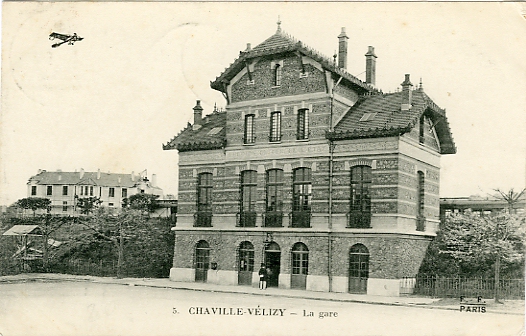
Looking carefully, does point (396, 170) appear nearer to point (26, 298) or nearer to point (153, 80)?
point (153, 80)

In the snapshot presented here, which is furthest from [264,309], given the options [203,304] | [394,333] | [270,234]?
[270,234]

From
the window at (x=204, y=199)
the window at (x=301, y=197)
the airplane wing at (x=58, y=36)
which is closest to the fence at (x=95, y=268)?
the window at (x=204, y=199)

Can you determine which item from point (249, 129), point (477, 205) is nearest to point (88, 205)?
point (249, 129)

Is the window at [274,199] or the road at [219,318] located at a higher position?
the window at [274,199]

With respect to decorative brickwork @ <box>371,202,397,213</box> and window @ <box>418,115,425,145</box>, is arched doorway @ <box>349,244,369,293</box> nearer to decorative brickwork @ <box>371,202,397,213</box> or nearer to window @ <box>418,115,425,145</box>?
decorative brickwork @ <box>371,202,397,213</box>

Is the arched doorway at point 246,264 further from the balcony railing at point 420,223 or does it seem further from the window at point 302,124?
the balcony railing at point 420,223

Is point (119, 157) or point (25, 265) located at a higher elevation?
point (119, 157)
